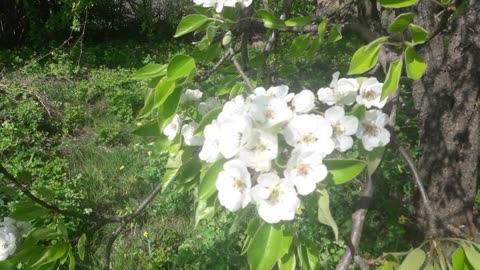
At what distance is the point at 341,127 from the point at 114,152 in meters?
3.12

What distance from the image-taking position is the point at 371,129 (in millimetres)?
826

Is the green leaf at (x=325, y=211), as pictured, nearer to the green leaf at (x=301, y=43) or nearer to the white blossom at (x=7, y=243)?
the green leaf at (x=301, y=43)

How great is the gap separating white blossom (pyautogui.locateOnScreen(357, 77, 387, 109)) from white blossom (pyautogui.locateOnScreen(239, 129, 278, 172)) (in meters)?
0.27

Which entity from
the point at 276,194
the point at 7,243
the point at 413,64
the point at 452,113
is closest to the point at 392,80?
the point at 413,64

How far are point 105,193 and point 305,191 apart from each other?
2.70 meters

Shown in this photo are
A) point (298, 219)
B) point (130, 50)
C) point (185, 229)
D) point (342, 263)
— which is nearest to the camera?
point (342, 263)

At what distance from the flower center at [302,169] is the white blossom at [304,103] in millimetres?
125

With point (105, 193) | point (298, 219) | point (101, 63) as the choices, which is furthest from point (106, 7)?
point (298, 219)

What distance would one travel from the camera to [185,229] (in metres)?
2.84

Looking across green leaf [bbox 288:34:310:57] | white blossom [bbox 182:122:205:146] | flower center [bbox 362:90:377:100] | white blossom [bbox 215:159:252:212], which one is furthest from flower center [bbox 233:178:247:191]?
green leaf [bbox 288:34:310:57]

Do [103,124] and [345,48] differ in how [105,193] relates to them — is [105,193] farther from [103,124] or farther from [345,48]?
[345,48]

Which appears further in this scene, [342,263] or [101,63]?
[101,63]

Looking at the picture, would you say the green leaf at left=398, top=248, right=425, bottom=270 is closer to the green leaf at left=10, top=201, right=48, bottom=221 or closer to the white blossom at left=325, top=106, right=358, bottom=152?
the white blossom at left=325, top=106, right=358, bottom=152

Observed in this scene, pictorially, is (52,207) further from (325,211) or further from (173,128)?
(325,211)
